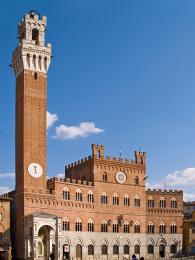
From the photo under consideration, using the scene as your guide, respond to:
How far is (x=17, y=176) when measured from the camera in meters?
70.6

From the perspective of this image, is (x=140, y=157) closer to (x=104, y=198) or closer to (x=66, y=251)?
(x=104, y=198)

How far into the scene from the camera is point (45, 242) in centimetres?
6875

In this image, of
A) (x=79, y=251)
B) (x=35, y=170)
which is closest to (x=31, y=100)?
(x=35, y=170)

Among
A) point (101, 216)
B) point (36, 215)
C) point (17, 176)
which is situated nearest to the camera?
point (36, 215)

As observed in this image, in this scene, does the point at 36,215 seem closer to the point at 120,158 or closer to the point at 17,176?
the point at 17,176

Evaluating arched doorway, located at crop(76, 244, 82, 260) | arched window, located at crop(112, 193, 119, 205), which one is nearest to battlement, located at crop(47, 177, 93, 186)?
arched window, located at crop(112, 193, 119, 205)

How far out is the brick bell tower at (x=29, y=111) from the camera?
6862 centimetres

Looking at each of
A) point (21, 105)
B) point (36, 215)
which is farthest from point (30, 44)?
point (36, 215)

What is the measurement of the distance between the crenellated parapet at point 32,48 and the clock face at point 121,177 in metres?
19.6

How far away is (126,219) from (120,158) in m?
9.54

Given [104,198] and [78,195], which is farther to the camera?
[104,198]

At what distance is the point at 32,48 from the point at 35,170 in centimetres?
1767

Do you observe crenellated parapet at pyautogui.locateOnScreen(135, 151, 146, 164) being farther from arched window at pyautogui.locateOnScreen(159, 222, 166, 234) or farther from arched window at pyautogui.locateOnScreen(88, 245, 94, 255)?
arched window at pyautogui.locateOnScreen(88, 245, 94, 255)

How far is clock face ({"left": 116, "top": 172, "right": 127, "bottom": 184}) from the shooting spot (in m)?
79.1
